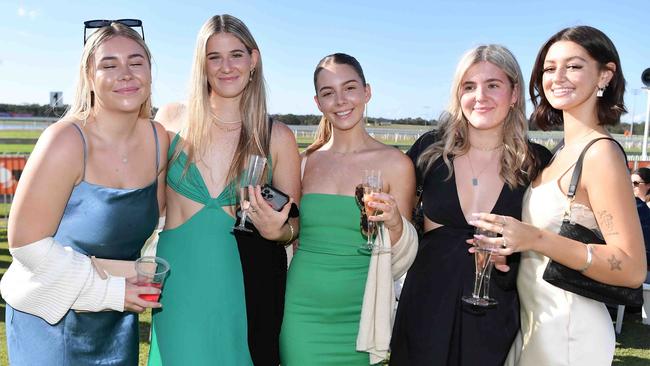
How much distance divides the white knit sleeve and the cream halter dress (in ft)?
7.20

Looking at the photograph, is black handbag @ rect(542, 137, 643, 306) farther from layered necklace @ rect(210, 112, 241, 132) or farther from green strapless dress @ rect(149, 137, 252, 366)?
layered necklace @ rect(210, 112, 241, 132)

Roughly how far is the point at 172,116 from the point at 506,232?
2.31 m

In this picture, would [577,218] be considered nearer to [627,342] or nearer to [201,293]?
[201,293]

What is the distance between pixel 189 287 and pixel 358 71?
1780 millimetres

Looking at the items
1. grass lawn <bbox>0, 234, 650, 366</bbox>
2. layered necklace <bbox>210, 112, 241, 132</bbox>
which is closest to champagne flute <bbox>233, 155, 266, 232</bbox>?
layered necklace <bbox>210, 112, 241, 132</bbox>

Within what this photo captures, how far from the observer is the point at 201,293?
2959 mm

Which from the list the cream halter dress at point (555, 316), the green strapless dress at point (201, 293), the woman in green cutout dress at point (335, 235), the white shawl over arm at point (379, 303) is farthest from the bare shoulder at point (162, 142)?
the cream halter dress at point (555, 316)

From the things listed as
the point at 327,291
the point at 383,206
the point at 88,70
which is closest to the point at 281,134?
the point at 383,206

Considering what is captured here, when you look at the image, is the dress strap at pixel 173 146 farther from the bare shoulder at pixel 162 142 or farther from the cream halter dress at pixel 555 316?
the cream halter dress at pixel 555 316

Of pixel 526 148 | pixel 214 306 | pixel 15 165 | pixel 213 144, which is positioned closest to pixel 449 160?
pixel 526 148

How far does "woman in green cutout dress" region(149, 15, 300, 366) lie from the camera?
2939 millimetres

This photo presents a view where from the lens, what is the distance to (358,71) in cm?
351

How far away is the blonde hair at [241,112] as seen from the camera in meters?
3.16

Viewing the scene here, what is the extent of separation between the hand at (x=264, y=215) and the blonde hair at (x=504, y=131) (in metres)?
1.01
